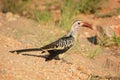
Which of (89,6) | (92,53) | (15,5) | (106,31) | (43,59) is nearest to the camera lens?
(43,59)

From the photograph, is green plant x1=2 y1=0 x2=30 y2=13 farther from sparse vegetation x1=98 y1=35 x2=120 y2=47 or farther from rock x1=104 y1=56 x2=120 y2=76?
rock x1=104 y1=56 x2=120 y2=76

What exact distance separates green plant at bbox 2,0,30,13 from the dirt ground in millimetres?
768

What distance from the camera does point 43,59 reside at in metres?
9.40

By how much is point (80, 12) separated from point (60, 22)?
124 cm

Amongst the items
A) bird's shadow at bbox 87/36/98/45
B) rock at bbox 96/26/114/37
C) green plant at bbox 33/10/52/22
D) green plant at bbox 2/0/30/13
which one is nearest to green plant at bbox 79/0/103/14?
green plant at bbox 33/10/52/22

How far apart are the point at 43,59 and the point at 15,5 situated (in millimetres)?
4658

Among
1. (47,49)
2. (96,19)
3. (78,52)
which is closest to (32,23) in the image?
(96,19)

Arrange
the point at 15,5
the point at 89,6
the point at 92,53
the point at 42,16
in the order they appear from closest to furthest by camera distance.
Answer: the point at 92,53 → the point at 42,16 → the point at 89,6 → the point at 15,5

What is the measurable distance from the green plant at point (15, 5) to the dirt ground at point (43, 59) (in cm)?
77

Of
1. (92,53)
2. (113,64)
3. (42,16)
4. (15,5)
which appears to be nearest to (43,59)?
(92,53)

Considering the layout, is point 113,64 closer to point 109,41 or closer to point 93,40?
point 109,41

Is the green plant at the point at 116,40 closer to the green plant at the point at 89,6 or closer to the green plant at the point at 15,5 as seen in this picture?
the green plant at the point at 89,6

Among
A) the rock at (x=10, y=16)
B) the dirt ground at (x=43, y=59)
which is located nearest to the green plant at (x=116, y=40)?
the dirt ground at (x=43, y=59)

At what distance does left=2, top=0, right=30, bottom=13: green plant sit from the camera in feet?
45.3
